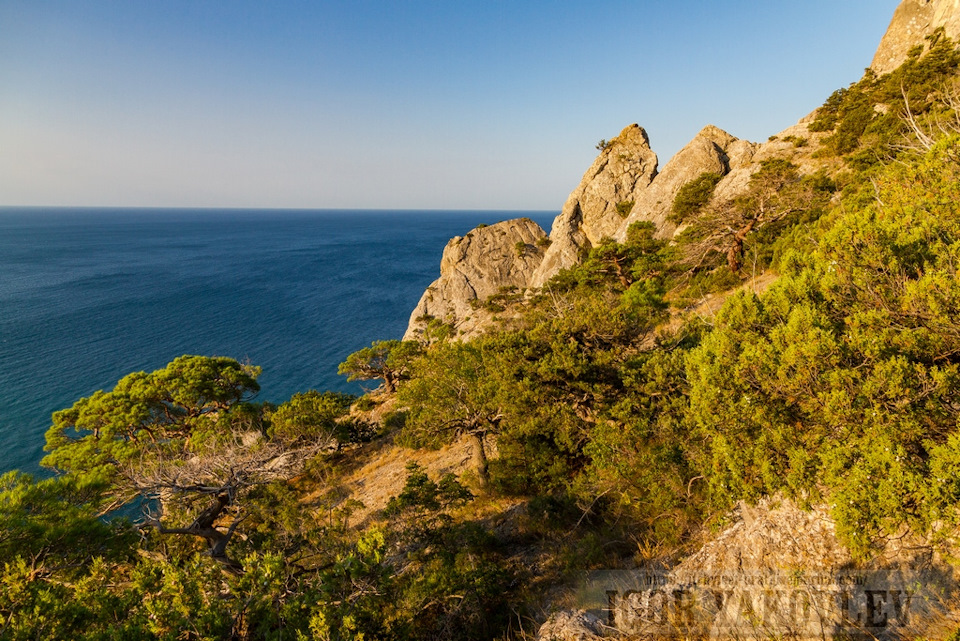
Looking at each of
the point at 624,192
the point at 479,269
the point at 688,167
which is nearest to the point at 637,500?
the point at 688,167

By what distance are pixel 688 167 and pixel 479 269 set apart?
31355mm

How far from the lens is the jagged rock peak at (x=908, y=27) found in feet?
117

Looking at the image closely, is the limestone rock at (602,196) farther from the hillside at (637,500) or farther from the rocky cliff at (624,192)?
the hillside at (637,500)

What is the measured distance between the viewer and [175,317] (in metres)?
75.4

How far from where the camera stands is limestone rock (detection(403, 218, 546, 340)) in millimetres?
60844

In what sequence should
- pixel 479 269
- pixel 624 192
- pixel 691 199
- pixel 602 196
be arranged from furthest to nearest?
pixel 479 269, pixel 602 196, pixel 624 192, pixel 691 199

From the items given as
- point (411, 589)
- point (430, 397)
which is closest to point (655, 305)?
point (430, 397)

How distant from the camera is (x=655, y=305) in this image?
76.8 feet

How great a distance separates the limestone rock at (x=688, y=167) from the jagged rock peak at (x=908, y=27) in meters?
13.1

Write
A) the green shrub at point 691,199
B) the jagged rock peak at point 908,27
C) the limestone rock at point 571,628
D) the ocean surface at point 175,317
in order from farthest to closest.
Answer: the ocean surface at point 175,317, the green shrub at point 691,199, the jagged rock peak at point 908,27, the limestone rock at point 571,628

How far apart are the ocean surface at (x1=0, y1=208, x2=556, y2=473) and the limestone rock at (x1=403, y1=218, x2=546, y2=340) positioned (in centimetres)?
1563

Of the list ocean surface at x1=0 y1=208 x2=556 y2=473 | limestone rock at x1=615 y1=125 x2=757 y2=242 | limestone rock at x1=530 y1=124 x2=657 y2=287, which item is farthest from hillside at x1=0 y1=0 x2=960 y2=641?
limestone rock at x1=530 y1=124 x2=657 y2=287

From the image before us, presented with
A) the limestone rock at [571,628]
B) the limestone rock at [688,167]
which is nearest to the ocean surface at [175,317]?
the limestone rock at [571,628]

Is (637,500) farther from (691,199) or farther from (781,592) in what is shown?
(691,199)
